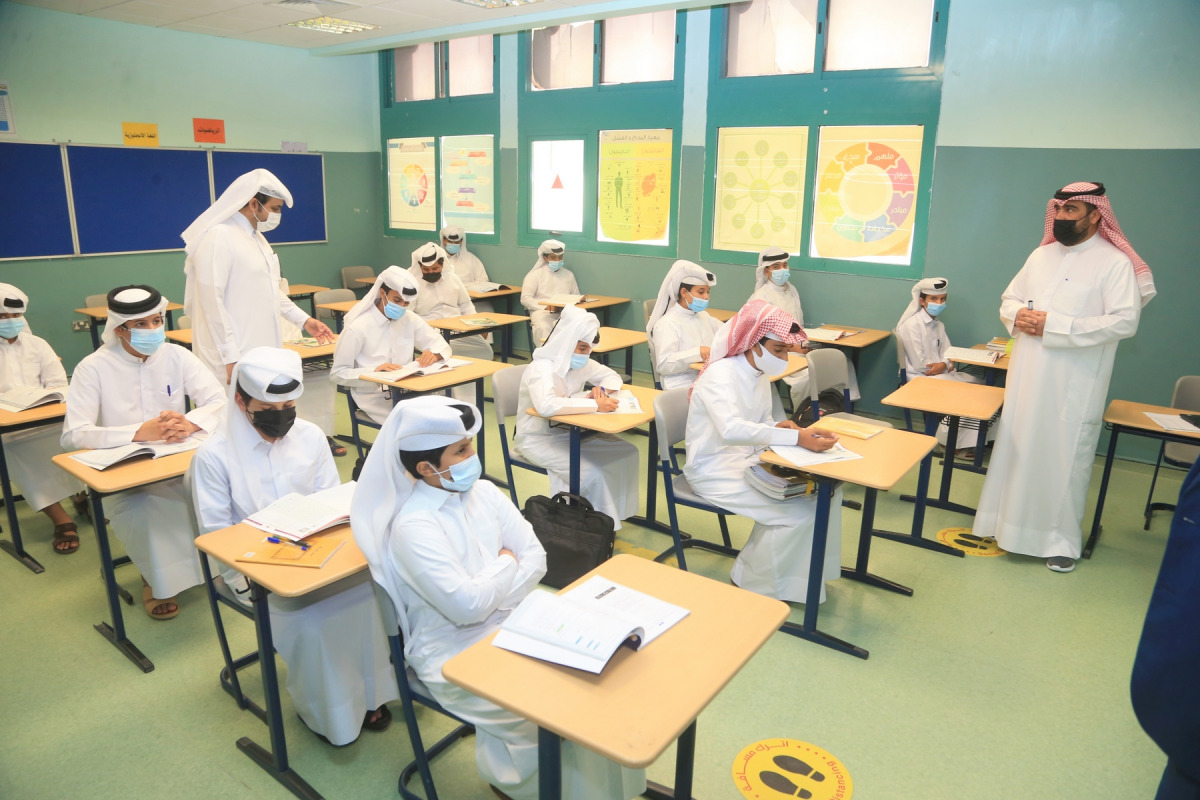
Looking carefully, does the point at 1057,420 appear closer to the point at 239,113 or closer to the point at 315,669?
the point at 315,669

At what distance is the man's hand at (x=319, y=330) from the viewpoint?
195 inches

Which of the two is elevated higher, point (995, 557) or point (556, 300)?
point (556, 300)

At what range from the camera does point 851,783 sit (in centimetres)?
252

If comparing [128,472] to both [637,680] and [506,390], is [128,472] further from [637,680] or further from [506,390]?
[637,680]

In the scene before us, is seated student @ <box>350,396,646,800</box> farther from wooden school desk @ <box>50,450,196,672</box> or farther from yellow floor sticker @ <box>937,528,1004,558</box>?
yellow floor sticker @ <box>937,528,1004,558</box>

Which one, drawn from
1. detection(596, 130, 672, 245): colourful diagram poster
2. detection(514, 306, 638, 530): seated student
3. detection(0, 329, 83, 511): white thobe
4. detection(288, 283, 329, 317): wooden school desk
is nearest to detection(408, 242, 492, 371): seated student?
detection(288, 283, 329, 317): wooden school desk

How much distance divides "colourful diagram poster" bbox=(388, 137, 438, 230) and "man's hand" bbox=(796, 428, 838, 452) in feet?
24.4

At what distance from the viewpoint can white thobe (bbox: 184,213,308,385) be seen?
4078 mm

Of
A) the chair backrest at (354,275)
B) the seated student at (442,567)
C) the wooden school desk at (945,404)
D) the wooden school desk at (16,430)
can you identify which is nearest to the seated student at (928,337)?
the wooden school desk at (945,404)

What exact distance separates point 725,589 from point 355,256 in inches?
361

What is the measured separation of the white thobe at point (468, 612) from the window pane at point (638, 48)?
6.53m

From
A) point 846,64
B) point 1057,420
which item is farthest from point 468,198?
point 1057,420

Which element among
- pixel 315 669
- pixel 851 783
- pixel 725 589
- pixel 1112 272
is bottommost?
pixel 851 783

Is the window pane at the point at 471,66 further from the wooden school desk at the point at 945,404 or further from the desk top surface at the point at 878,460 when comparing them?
the desk top surface at the point at 878,460
